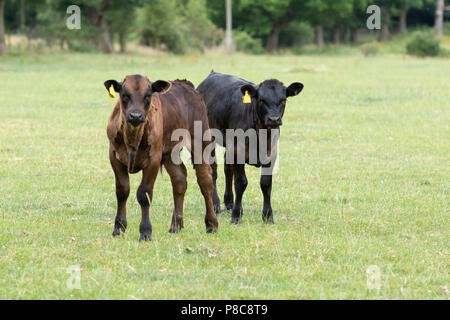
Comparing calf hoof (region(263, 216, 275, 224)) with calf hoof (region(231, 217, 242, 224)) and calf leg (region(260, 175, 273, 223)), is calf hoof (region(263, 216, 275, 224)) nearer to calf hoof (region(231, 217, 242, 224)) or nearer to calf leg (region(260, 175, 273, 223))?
calf leg (region(260, 175, 273, 223))

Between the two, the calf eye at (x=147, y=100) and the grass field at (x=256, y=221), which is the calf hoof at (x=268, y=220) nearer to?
the grass field at (x=256, y=221)

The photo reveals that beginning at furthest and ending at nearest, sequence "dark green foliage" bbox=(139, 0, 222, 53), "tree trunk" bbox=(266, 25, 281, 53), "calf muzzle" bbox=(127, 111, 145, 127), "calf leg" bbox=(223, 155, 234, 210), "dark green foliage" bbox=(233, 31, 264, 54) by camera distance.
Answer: "tree trunk" bbox=(266, 25, 281, 53) → "dark green foliage" bbox=(233, 31, 264, 54) → "dark green foliage" bbox=(139, 0, 222, 53) → "calf leg" bbox=(223, 155, 234, 210) → "calf muzzle" bbox=(127, 111, 145, 127)

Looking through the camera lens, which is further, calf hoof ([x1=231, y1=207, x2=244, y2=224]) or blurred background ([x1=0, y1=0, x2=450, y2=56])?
blurred background ([x1=0, y1=0, x2=450, y2=56])

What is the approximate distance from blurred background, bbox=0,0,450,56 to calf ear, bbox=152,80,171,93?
36198 mm

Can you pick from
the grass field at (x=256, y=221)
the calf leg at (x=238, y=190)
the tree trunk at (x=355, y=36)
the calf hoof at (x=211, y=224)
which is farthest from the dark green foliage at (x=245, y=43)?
the calf hoof at (x=211, y=224)

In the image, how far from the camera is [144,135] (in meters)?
7.10

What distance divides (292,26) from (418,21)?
67.6 feet

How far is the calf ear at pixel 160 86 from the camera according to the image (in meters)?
7.18

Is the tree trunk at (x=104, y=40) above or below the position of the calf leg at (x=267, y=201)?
above

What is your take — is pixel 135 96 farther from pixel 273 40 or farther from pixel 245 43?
pixel 273 40

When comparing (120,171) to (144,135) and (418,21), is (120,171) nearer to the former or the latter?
(144,135)

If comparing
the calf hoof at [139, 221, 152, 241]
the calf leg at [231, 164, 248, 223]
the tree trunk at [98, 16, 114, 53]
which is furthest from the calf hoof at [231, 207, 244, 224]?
the tree trunk at [98, 16, 114, 53]

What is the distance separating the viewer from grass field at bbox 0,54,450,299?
5992 mm

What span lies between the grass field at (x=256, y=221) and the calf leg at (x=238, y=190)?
0.60ft
